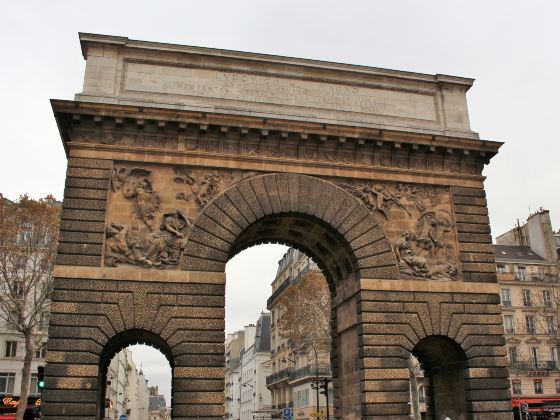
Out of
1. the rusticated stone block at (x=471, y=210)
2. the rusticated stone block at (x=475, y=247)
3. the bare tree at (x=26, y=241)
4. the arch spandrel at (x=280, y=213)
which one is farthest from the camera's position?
the bare tree at (x=26, y=241)

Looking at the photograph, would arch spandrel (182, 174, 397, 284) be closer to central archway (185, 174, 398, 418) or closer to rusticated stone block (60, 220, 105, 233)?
central archway (185, 174, 398, 418)

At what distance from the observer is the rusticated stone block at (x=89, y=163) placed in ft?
71.4

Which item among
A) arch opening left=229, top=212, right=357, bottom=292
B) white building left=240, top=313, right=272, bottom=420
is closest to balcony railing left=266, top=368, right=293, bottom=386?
white building left=240, top=313, right=272, bottom=420

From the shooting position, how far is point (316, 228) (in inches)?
953

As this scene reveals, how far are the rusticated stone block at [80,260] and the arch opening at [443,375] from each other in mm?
11984

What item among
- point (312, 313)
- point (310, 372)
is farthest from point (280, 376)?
point (312, 313)

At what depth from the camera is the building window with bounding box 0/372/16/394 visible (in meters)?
44.1

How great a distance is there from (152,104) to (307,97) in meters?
6.09

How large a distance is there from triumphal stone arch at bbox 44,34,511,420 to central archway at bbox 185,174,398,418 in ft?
0.21

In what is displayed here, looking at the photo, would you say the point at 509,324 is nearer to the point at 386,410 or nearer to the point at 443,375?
the point at 443,375

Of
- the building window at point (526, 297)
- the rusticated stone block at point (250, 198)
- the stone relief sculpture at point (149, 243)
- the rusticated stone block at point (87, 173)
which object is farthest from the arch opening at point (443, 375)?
the building window at point (526, 297)

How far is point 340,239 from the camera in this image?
76.9 feet

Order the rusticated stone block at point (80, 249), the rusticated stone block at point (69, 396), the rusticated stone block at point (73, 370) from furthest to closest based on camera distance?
the rusticated stone block at point (80, 249), the rusticated stone block at point (73, 370), the rusticated stone block at point (69, 396)

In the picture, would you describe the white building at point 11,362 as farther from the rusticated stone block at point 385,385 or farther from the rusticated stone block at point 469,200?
the rusticated stone block at point 469,200
